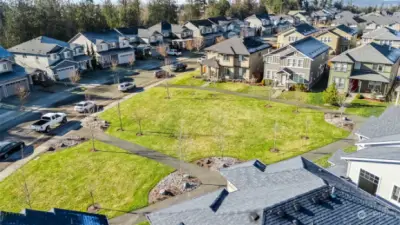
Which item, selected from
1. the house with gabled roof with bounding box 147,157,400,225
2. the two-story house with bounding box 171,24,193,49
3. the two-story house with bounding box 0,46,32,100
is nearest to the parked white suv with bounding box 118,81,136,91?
the two-story house with bounding box 0,46,32,100

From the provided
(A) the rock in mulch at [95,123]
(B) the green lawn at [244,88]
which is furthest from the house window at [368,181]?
(B) the green lawn at [244,88]

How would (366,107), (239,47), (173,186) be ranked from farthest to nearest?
(239,47)
(366,107)
(173,186)

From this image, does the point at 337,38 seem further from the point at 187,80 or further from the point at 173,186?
the point at 173,186

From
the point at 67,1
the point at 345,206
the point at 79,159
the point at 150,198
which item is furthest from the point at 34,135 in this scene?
the point at 67,1

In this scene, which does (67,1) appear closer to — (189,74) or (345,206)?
(189,74)

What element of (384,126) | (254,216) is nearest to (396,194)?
(384,126)

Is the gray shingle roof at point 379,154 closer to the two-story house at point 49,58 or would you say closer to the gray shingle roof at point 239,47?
the gray shingle roof at point 239,47
